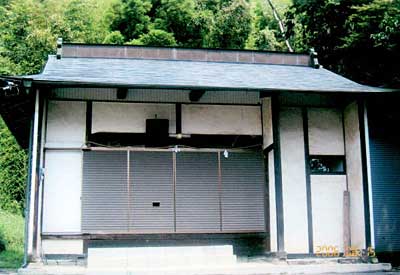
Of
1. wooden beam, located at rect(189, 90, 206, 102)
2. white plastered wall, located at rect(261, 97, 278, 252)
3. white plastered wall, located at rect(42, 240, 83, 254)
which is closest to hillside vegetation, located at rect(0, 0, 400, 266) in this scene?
white plastered wall, located at rect(261, 97, 278, 252)

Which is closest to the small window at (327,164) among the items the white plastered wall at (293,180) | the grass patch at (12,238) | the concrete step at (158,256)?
the white plastered wall at (293,180)

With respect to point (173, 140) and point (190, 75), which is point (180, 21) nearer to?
point (190, 75)

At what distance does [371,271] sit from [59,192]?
5325 mm

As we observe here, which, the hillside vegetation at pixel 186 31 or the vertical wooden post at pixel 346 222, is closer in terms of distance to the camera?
the vertical wooden post at pixel 346 222

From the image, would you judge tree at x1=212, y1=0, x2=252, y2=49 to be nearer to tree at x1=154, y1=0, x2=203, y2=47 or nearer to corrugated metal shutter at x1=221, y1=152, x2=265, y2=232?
tree at x1=154, y1=0, x2=203, y2=47

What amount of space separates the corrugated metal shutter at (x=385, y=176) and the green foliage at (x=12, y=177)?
11.9m

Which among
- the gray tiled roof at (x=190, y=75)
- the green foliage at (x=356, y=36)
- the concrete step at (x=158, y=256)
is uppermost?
the green foliage at (x=356, y=36)

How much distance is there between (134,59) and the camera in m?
12.1

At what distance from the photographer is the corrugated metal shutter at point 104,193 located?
9.55 meters

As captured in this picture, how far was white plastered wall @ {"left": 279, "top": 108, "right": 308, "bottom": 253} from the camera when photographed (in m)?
10.1

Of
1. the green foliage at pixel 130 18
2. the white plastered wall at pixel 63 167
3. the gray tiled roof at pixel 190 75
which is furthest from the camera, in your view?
the green foliage at pixel 130 18

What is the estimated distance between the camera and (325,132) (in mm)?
10602

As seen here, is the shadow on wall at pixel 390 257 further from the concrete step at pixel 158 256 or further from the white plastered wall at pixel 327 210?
the concrete step at pixel 158 256

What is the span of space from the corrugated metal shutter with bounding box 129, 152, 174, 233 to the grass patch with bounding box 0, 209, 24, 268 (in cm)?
255
